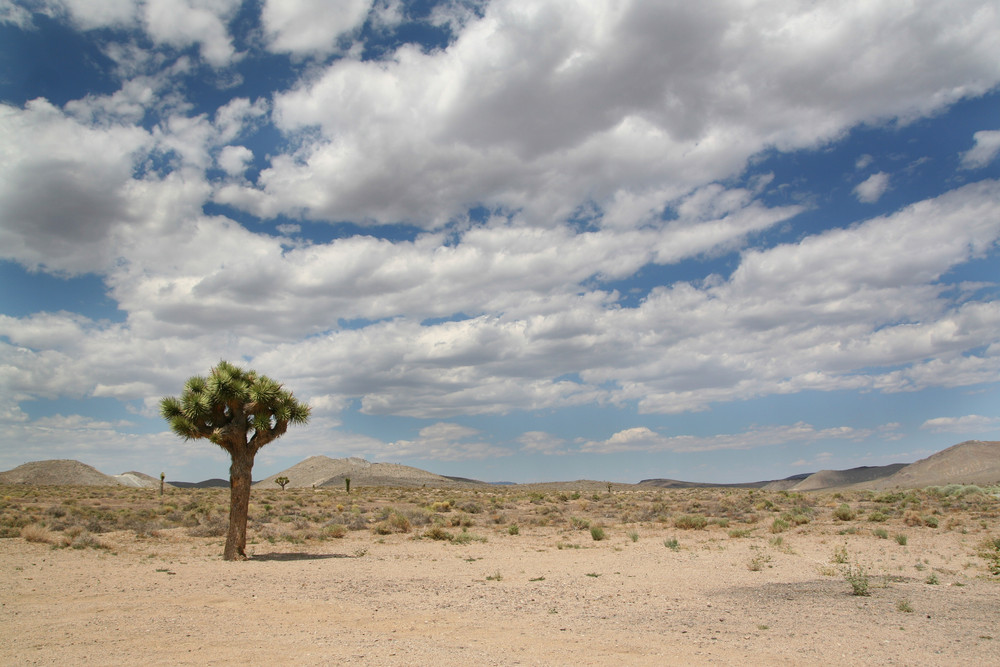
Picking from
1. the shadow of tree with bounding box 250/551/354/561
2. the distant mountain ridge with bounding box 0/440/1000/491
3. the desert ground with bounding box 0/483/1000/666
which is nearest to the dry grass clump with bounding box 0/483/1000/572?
the desert ground with bounding box 0/483/1000/666

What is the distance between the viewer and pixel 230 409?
2095 cm

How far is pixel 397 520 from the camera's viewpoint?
2923 cm

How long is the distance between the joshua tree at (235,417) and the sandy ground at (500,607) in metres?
1.86

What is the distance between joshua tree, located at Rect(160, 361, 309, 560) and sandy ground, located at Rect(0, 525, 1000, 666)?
→ 6.11 feet

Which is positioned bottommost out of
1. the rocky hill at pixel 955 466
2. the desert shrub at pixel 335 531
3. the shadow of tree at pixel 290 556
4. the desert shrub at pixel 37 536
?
the shadow of tree at pixel 290 556

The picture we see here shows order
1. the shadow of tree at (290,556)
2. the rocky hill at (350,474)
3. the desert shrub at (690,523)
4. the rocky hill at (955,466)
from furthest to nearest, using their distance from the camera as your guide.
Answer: the rocky hill at (350,474) < the rocky hill at (955,466) < the desert shrub at (690,523) < the shadow of tree at (290,556)

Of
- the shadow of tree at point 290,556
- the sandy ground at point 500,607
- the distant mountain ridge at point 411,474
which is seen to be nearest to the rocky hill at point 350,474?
the distant mountain ridge at point 411,474

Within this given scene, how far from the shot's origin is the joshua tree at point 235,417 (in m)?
20.3

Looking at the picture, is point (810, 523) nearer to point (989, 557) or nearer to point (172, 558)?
point (989, 557)

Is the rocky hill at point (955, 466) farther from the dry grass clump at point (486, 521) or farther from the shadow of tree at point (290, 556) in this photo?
the shadow of tree at point (290, 556)

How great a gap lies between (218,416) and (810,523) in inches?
1047

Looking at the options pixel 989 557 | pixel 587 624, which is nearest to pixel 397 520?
pixel 587 624

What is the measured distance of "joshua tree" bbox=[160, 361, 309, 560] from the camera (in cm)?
2027

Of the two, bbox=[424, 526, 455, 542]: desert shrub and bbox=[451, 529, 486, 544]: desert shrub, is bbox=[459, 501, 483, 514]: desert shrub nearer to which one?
bbox=[424, 526, 455, 542]: desert shrub
